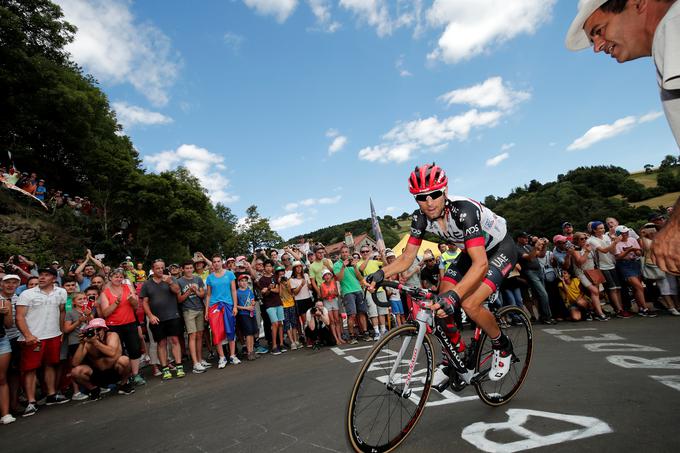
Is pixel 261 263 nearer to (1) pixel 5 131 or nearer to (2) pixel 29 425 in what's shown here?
(2) pixel 29 425

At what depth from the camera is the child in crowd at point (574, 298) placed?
8266 millimetres

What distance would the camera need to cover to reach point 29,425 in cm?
515

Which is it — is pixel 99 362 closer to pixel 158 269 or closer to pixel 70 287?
pixel 158 269

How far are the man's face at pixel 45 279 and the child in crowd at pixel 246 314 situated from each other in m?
3.59

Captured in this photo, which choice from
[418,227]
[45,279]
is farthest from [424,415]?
[45,279]

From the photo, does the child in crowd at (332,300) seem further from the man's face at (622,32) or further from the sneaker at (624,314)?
the man's face at (622,32)

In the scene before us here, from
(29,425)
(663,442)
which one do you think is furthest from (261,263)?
(663,442)

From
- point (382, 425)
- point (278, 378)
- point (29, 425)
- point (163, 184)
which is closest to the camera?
point (382, 425)

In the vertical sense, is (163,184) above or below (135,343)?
above

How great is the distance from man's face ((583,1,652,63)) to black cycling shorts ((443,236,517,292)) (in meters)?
2.30

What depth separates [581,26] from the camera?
5.39 feet

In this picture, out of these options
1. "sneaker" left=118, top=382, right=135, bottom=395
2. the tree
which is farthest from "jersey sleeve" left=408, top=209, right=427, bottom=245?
the tree

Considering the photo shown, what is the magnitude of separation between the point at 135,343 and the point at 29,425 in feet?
6.11

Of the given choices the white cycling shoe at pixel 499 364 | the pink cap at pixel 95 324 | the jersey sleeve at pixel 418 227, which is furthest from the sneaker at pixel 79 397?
the white cycling shoe at pixel 499 364
